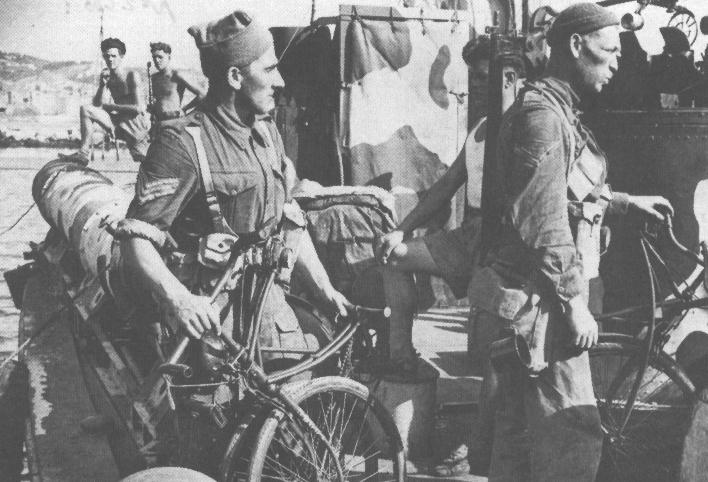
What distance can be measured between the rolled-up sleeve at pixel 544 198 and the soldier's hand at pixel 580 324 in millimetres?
76

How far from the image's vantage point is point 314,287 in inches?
152

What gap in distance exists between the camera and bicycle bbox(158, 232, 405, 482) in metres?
3.12

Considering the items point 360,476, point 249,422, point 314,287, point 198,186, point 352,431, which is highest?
point 198,186

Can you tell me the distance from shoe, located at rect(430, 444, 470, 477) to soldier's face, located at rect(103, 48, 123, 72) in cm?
786

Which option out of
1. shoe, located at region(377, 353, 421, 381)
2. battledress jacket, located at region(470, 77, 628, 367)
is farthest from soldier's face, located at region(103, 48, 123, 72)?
battledress jacket, located at region(470, 77, 628, 367)

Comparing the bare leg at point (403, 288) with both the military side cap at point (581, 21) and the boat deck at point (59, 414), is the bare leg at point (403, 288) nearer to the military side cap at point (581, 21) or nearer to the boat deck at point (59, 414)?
the military side cap at point (581, 21)

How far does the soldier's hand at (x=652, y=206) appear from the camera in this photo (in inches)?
165

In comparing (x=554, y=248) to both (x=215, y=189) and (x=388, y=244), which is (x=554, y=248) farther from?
(x=215, y=189)

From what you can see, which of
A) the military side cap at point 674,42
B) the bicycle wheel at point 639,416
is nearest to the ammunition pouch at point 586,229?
the bicycle wheel at point 639,416

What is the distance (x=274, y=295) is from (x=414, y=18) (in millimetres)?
5886

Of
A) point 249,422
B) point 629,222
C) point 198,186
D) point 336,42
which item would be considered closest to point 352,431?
point 249,422

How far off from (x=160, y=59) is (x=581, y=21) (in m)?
7.85

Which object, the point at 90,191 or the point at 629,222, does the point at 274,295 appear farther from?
the point at 90,191

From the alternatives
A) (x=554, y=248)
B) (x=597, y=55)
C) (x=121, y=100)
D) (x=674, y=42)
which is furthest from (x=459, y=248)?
(x=121, y=100)
